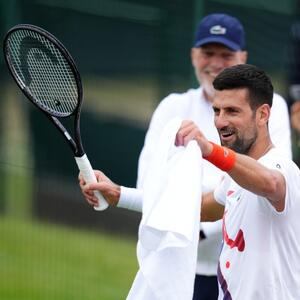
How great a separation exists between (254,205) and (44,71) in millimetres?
1418

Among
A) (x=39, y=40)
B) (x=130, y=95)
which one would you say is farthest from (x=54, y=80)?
(x=130, y=95)

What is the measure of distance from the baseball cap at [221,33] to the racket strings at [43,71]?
49.2 inches

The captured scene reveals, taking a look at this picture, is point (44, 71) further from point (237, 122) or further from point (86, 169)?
point (237, 122)

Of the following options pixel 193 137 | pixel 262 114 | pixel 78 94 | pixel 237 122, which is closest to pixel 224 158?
pixel 193 137

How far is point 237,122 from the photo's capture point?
197 inches

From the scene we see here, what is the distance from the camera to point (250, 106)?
16.6ft

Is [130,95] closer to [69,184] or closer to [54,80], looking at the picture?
[69,184]

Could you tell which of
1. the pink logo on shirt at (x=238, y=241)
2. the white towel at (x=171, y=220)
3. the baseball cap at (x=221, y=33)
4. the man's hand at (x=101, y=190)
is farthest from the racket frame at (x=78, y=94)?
the baseball cap at (x=221, y=33)

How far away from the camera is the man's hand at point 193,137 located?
4762mm

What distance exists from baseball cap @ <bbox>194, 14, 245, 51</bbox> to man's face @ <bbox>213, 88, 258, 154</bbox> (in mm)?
1676

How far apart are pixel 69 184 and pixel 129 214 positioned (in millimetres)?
558

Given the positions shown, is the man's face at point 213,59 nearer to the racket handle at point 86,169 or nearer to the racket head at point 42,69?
the racket head at point 42,69

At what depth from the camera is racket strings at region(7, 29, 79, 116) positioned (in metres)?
5.66

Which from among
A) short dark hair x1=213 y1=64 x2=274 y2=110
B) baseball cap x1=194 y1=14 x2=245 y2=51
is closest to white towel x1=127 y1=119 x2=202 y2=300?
short dark hair x1=213 y1=64 x2=274 y2=110
